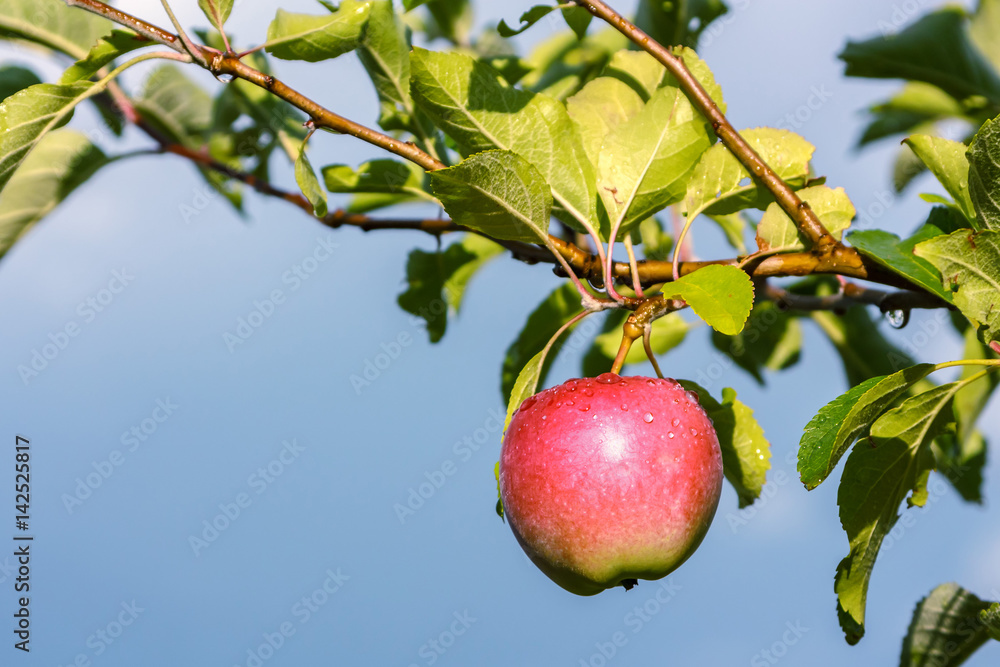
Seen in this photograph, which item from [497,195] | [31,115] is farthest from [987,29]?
[31,115]

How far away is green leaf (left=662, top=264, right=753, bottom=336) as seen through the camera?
991mm

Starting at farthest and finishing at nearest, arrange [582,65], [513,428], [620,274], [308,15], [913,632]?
[582,65] → [913,632] → [308,15] → [620,274] → [513,428]

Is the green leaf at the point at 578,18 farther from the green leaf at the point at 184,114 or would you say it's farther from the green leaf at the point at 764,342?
the green leaf at the point at 184,114

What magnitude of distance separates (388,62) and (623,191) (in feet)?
1.85

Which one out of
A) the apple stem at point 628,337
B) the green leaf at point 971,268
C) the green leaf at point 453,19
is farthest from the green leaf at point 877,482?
the green leaf at point 453,19

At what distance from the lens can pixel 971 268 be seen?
1087 mm

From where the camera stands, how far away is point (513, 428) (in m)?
1.16

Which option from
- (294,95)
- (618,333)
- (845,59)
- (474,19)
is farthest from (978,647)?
(474,19)

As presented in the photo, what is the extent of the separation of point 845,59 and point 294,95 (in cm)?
152

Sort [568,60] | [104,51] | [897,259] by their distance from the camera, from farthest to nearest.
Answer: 1. [568,60]
2. [104,51]
3. [897,259]

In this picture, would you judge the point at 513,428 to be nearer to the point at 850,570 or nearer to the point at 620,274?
the point at 620,274

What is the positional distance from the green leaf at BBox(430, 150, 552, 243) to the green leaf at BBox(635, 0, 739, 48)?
88cm

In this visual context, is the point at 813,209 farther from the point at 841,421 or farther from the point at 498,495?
the point at 498,495

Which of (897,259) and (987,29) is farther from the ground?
(897,259)
